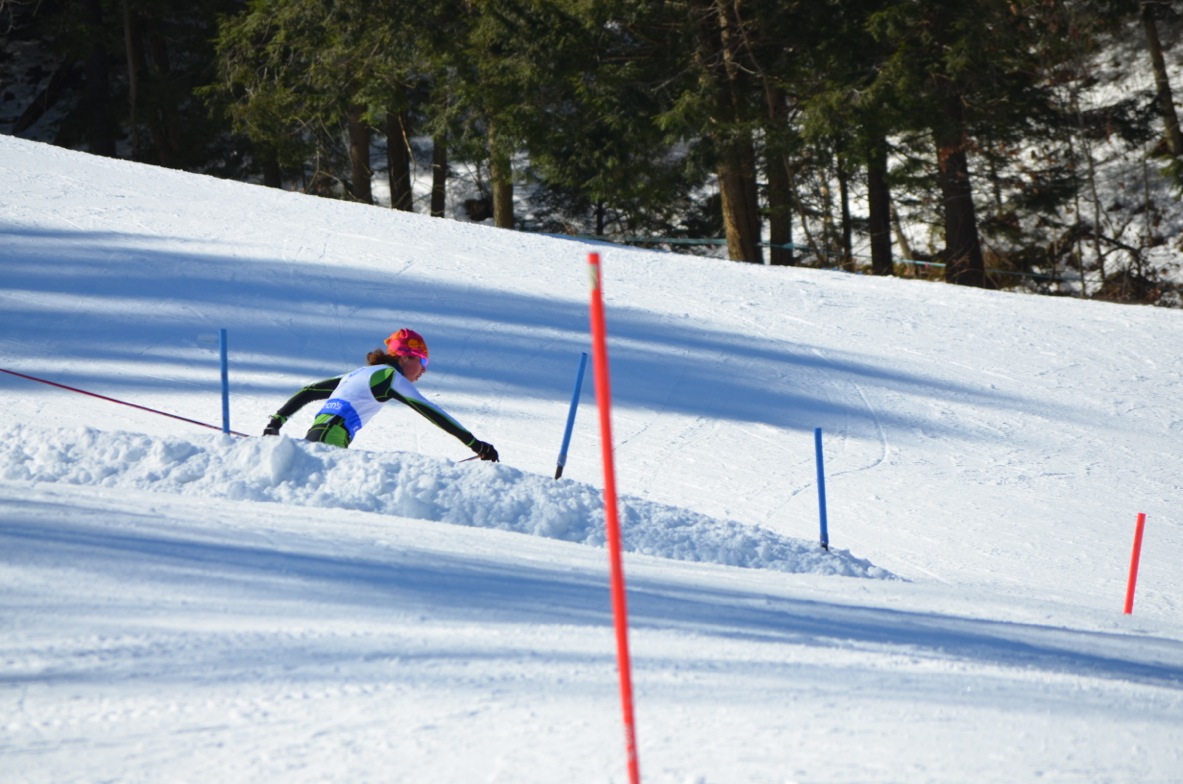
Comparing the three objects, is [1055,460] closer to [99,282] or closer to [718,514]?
[718,514]

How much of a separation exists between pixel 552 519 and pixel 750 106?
17.5m

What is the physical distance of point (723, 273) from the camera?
1823 centimetres

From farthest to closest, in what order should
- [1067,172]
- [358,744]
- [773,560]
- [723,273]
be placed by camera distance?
[1067,172]
[723,273]
[773,560]
[358,744]

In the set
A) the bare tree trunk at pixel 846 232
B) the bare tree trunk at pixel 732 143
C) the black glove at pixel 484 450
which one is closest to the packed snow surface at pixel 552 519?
the black glove at pixel 484 450

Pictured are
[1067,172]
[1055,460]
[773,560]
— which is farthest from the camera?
[1067,172]

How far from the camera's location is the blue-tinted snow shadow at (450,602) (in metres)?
4.68

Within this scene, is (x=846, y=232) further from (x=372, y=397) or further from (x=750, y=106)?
(x=372, y=397)

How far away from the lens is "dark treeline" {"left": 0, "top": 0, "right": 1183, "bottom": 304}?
73.4 ft

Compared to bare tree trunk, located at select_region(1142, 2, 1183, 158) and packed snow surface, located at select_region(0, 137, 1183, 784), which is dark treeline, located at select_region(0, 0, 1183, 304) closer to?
bare tree trunk, located at select_region(1142, 2, 1183, 158)

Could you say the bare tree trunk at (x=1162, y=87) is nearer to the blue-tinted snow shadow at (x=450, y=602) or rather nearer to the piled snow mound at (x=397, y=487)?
the piled snow mound at (x=397, y=487)

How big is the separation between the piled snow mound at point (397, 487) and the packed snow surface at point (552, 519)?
3 cm

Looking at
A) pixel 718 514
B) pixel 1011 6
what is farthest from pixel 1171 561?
pixel 1011 6

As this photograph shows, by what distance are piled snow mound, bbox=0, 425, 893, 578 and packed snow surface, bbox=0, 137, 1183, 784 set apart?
3cm

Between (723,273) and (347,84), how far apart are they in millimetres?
11391
